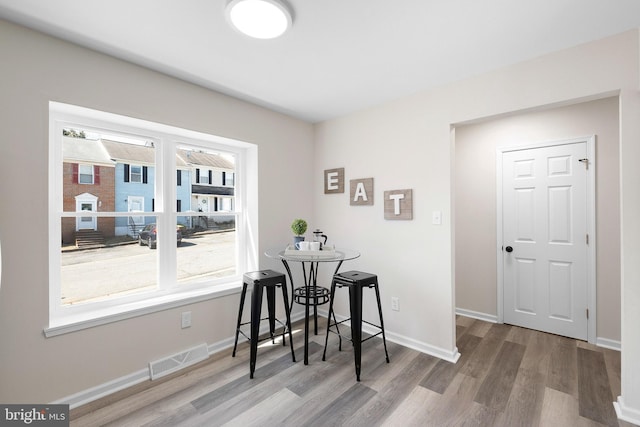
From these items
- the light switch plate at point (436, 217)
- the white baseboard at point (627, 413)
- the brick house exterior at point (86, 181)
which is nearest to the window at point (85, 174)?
the brick house exterior at point (86, 181)

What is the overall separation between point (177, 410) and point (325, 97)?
274cm

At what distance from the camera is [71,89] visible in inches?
75.8

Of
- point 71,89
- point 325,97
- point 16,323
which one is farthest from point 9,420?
point 325,97

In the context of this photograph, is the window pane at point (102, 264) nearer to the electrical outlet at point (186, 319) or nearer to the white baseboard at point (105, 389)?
the electrical outlet at point (186, 319)

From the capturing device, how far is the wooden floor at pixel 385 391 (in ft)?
5.98

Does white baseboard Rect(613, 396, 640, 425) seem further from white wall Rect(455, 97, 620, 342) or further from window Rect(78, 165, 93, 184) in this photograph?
window Rect(78, 165, 93, 184)

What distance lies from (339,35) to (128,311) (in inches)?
94.6

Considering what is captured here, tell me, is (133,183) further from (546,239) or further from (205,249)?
(546,239)

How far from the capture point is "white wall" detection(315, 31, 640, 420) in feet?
5.89

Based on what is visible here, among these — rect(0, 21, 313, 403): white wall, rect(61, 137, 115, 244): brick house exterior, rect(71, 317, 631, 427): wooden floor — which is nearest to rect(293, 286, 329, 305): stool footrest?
rect(71, 317, 631, 427): wooden floor

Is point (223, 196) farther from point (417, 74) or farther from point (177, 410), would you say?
point (417, 74)

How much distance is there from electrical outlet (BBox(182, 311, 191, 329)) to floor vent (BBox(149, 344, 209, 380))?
0.21 m

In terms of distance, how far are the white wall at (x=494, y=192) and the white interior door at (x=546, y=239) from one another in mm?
114
